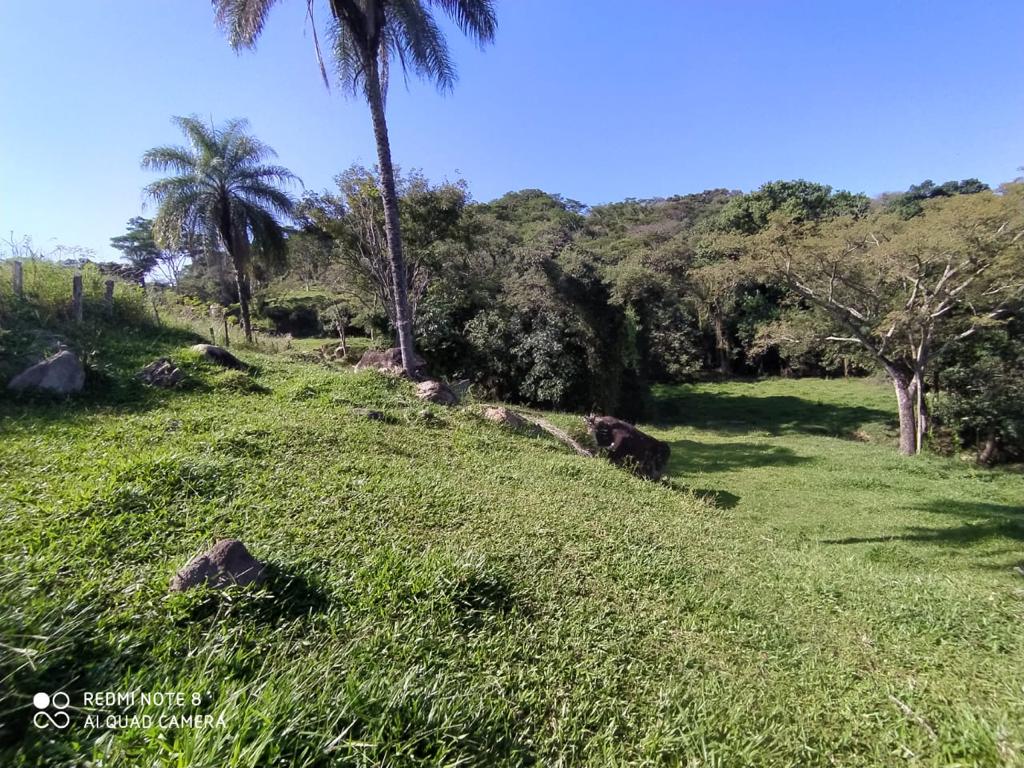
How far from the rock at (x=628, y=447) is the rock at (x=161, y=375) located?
7113mm

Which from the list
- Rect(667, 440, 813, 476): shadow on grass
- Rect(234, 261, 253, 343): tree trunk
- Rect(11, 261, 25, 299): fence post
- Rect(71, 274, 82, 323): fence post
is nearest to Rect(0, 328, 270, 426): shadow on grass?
Rect(71, 274, 82, 323): fence post

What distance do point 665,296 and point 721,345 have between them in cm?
1314

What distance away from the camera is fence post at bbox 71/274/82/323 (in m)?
8.09

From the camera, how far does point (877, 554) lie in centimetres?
612

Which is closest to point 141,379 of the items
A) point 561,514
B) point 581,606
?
point 561,514

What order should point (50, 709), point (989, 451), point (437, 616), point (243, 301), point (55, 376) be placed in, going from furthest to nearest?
point (989, 451) < point (243, 301) < point (55, 376) < point (437, 616) < point (50, 709)

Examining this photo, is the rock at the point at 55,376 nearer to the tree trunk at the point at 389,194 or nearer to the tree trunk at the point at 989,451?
the tree trunk at the point at 389,194

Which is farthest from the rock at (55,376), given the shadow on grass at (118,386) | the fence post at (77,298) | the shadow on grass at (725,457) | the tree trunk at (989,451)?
the tree trunk at (989,451)

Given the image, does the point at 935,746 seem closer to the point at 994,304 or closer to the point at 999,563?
the point at 999,563

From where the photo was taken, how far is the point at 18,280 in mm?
7988

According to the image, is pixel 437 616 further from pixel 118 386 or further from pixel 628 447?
pixel 628 447

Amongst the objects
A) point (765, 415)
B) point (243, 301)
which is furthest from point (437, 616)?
point (765, 415)

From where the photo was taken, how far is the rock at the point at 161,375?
6.54 meters

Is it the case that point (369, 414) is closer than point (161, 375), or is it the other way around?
point (161, 375)
